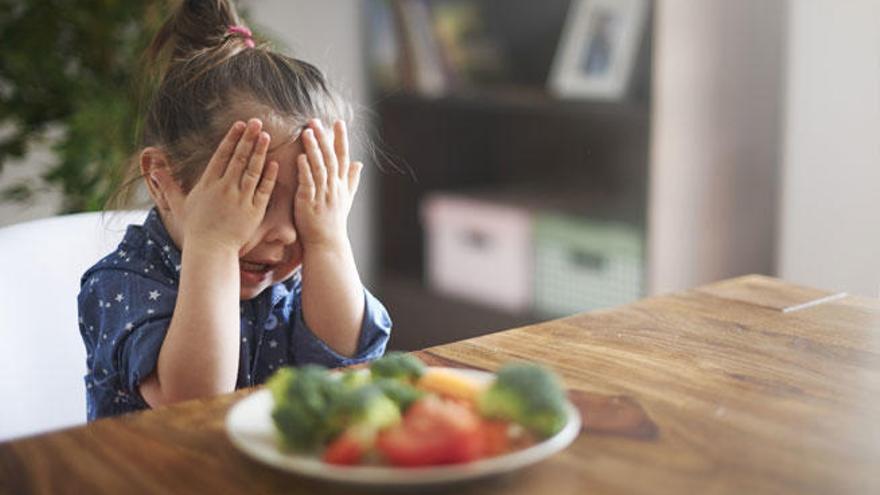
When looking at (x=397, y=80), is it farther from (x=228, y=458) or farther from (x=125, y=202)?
(x=228, y=458)

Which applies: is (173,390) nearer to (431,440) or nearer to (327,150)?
(327,150)

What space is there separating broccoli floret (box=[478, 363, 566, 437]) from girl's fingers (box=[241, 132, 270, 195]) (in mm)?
379

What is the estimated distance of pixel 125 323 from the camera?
3.66ft

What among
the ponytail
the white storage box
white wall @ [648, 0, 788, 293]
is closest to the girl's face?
the ponytail

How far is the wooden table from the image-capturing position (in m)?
0.72

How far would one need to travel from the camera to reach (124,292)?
115 centimetres

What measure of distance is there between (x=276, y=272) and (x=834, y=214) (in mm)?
1381

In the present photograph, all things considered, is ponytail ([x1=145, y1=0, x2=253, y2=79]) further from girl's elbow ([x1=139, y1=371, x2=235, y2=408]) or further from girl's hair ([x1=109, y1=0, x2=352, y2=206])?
girl's elbow ([x1=139, y1=371, x2=235, y2=408])

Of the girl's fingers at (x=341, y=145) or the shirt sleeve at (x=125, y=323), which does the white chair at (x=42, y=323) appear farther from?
the girl's fingers at (x=341, y=145)

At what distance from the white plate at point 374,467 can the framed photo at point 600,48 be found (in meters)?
1.91

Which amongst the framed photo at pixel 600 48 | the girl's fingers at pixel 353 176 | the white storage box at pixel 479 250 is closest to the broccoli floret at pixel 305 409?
the girl's fingers at pixel 353 176

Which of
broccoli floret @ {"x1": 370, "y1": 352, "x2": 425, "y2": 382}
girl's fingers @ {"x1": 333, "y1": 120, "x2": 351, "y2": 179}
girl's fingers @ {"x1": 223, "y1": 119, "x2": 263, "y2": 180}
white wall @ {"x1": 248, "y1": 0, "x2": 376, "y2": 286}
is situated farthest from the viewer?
white wall @ {"x1": 248, "y1": 0, "x2": 376, "y2": 286}

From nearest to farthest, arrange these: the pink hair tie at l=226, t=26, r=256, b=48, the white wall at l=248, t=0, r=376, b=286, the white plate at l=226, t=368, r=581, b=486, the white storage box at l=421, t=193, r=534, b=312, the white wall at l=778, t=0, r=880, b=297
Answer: the white plate at l=226, t=368, r=581, b=486 < the pink hair tie at l=226, t=26, r=256, b=48 < the white wall at l=778, t=0, r=880, b=297 < the white storage box at l=421, t=193, r=534, b=312 < the white wall at l=248, t=0, r=376, b=286

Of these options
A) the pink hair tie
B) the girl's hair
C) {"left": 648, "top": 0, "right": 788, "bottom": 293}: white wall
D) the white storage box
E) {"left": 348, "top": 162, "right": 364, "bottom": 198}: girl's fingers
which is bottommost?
the white storage box
